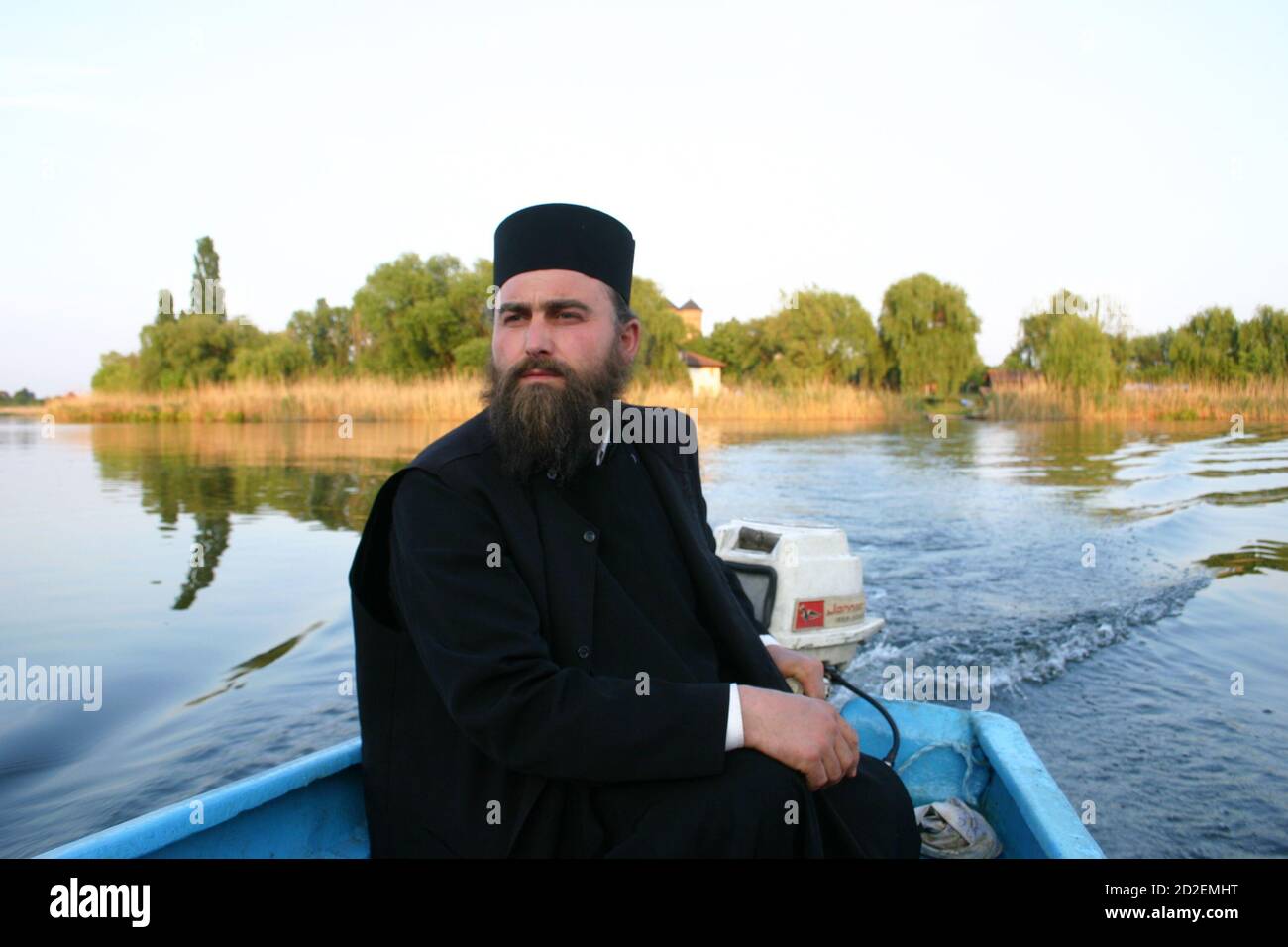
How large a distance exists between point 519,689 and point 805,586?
3118mm

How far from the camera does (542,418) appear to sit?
2162mm

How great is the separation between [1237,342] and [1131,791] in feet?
124

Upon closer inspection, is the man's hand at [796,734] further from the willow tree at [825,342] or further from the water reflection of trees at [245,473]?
the willow tree at [825,342]

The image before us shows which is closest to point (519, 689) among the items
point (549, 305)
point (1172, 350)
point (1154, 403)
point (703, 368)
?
point (549, 305)

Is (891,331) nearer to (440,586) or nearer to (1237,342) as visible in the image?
(1237,342)

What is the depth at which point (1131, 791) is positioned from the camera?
4527 millimetres

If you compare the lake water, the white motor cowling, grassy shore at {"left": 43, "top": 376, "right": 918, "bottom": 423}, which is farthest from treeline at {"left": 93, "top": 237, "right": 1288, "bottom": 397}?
the white motor cowling

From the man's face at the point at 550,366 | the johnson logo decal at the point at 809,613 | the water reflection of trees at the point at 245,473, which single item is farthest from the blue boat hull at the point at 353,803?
the water reflection of trees at the point at 245,473

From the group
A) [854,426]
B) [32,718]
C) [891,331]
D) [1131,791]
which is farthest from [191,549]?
[891,331]

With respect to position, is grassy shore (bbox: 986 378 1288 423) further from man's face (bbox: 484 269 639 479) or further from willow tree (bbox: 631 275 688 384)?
man's face (bbox: 484 269 639 479)

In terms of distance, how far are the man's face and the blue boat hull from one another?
1034 millimetres

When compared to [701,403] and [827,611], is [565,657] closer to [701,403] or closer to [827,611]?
[827,611]

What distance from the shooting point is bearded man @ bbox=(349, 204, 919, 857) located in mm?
1871

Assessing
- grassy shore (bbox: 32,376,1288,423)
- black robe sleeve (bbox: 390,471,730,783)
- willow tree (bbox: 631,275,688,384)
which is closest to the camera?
black robe sleeve (bbox: 390,471,730,783)
